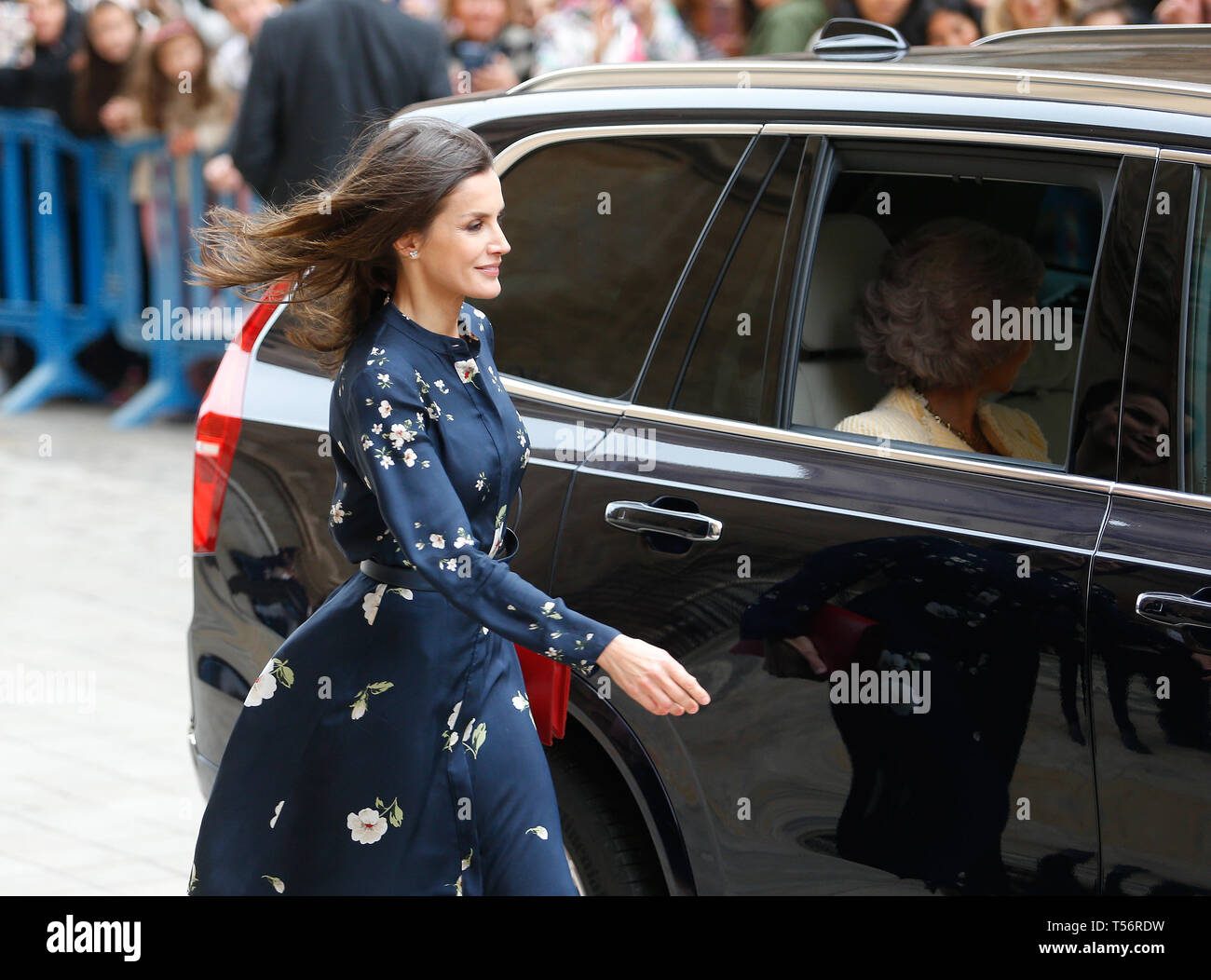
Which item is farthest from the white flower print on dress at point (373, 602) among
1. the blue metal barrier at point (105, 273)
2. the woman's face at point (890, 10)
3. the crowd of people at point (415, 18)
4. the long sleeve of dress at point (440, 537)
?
the blue metal barrier at point (105, 273)

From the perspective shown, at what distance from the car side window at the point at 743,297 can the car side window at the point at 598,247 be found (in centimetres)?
5

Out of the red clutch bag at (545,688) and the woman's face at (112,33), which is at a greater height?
the woman's face at (112,33)

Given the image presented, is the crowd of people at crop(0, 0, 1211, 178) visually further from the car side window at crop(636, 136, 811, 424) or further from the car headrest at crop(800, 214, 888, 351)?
the car side window at crop(636, 136, 811, 424)

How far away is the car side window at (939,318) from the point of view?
315 centimetres

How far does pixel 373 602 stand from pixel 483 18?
6441 mm

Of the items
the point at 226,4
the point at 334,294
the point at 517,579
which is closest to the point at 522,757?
the point at 517,579

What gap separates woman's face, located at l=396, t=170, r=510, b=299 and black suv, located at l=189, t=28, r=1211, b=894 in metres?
0.50

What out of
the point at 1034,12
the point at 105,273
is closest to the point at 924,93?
the point at 1034,12

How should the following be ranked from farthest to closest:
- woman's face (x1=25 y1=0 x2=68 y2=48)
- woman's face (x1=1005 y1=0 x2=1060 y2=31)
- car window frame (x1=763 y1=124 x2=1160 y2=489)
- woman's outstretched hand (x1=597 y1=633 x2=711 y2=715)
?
woman's face (x1=25 y1=0 x2=68 y2=48) < woman's face (x1=1005 y1=0 x2=1060 y2=31) < car window frame (x1=763 y1=124 x2=1160 y2=489) < woman's outstretched hand (x1=597 y1=633 x2=711 y2=715)

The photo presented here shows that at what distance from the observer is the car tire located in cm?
319

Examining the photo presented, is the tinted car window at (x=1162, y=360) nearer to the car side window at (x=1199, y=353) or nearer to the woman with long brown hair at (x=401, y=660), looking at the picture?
the car side window at (x=1199, y=353)

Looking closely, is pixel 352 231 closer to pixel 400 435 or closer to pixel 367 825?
pixel 400 435

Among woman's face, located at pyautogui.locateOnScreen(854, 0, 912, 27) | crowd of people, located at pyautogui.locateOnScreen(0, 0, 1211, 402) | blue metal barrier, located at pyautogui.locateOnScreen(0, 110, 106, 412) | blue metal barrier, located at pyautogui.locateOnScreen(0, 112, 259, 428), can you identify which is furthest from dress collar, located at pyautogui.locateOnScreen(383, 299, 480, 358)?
blue metal barrier, located at pyautogui.locateOnScreen(0, 110, 106, 412)

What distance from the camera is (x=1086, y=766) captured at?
2650 millimetres
